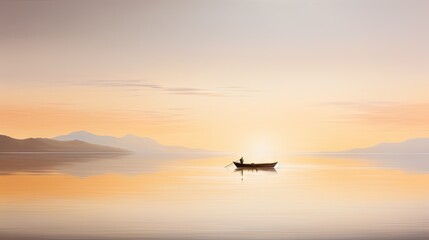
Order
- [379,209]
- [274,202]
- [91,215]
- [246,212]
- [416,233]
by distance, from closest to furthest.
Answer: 1. [416,233]
2. [91,215]
3. [246,212]
4. [379,209]
5. [274,202]

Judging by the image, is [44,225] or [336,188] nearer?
[44,225]

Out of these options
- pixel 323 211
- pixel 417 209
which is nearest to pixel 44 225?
pixel 323 211

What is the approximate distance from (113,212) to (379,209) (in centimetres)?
1844

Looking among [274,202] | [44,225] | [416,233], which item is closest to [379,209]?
[274,202]

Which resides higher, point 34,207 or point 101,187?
point 101,187

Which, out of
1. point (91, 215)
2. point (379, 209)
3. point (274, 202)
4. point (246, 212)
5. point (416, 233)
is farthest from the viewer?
point (274, 202)

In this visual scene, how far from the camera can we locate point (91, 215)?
37.1 metres

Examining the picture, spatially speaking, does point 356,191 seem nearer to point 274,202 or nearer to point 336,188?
point 336,188

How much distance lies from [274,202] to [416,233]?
675 inches

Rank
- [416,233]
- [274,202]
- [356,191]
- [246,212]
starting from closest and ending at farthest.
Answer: [416,233]
[246,212]
[274,202]
[356,191]

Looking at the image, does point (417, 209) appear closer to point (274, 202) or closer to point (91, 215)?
point (274, 202)

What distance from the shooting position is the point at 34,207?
41781 mm

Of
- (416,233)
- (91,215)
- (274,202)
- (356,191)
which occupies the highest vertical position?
(356,191)

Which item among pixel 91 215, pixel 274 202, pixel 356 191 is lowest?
pixel 91 215
